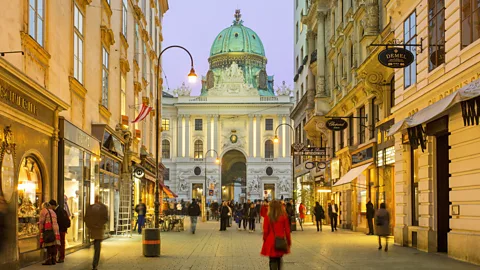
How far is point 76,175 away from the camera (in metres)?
22.2

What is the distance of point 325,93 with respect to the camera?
151 feet

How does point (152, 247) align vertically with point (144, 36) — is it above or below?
below

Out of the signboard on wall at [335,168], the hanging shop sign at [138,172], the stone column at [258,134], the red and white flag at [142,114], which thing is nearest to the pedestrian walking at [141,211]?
the hanging shop sign at [138,172]

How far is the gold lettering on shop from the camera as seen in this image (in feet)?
48.0

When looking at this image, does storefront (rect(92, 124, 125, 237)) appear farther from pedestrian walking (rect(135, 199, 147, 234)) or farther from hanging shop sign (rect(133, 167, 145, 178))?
hanging shop sign (rect(133, 167, 145, 178))

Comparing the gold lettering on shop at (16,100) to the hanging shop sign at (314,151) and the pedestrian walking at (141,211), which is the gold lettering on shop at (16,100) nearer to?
the pedestrian walking at (141,211)

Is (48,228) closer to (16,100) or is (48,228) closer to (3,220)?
(16,100)

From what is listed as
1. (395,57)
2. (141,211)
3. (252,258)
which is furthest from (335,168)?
(252,258)

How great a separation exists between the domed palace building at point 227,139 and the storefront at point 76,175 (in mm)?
76060

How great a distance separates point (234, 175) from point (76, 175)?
8792 cm

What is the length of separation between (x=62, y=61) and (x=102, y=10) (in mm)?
7441

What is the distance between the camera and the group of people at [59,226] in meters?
16.4

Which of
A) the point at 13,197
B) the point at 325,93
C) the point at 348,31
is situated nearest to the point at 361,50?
the point at 348,31

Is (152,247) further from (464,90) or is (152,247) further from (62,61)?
(464,90)
